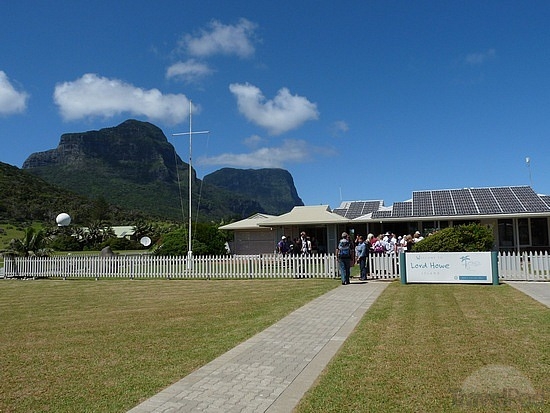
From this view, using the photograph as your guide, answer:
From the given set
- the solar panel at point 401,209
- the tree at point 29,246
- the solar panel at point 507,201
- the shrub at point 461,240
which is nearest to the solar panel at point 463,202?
the solar panel at point 507,201

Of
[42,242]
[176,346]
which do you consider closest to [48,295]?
[176,346]

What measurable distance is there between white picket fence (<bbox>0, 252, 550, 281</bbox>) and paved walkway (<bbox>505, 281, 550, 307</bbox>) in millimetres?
656

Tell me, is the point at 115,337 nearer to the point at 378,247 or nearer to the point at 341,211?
the point at 378,247

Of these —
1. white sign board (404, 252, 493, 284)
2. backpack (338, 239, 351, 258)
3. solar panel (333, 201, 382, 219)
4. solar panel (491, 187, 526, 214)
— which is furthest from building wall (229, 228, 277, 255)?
white sign board (404, 252, 493, 284)

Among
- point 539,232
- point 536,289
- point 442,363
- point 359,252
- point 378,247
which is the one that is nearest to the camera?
point 442,363

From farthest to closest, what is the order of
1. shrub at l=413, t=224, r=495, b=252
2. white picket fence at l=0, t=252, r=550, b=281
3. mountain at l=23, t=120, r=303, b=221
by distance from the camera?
mountain at l=23, t=120, r=303, b=221 → shrub at l=413, t=224, r=495, b=252 → white picket fence at l=0, t=252, r=550, b=281

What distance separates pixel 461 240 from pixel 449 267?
193cm

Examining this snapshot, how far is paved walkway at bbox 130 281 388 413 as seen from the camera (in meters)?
4.58

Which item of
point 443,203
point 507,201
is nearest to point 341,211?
point 443,203

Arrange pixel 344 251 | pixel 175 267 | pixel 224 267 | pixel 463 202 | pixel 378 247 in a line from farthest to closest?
1. pixel 463 202
2. pixel 175 267
3. pixel 224 267
4. pixel 378 247
5. pixel 344 251

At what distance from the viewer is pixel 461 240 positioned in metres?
16.3

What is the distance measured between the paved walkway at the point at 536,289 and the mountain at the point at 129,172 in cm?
8960

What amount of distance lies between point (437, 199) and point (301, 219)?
319 inches

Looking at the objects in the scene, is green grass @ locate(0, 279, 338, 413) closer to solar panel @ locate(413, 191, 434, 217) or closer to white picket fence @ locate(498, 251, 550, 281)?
white picket fence @ locate(498, 251, 550, 281)
